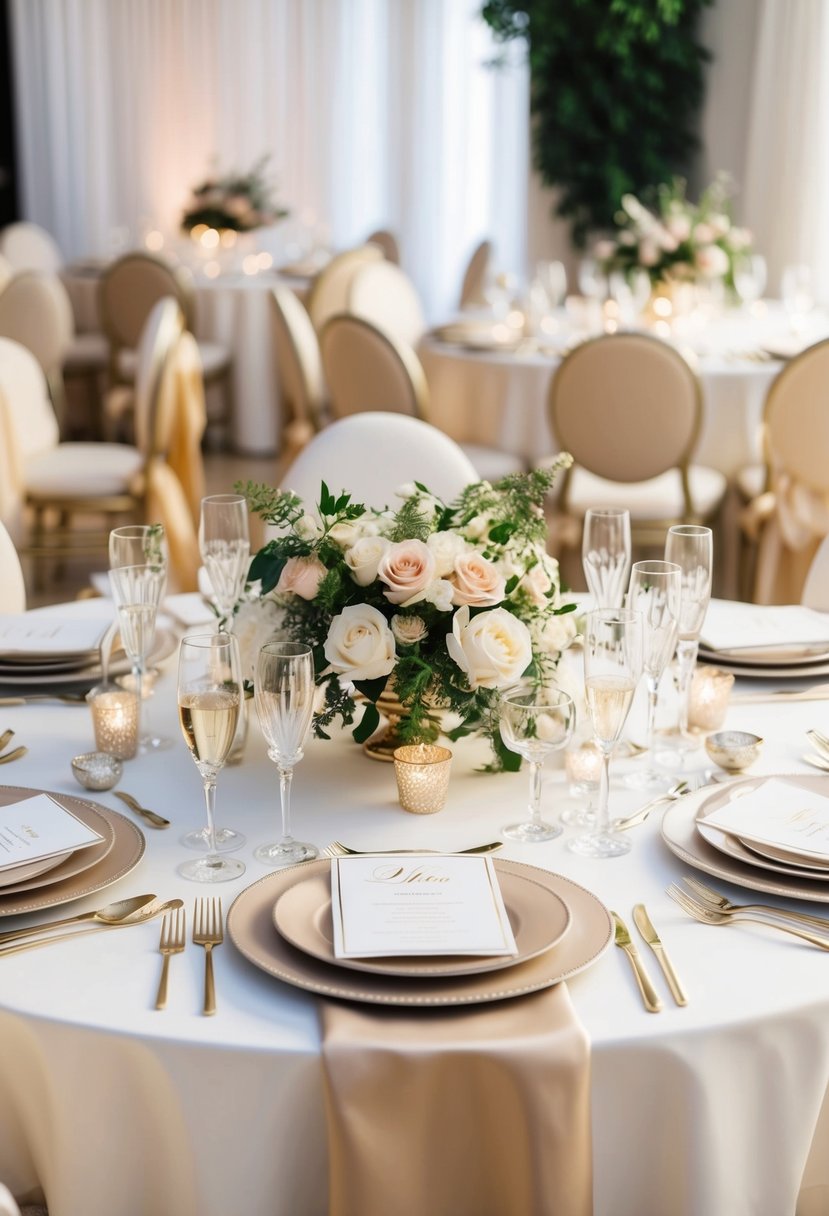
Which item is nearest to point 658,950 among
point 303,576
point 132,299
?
point 303,576

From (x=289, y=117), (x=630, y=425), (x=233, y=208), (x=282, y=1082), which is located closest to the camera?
(x=282, y=1082)

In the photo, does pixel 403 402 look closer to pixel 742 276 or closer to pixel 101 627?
pixel 742 276

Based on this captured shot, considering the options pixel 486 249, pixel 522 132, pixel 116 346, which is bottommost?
pixel 116 346

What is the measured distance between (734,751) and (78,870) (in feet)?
2.54

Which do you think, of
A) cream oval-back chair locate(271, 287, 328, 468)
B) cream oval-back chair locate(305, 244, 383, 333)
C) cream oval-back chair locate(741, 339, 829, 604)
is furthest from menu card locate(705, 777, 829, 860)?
cream oval-back chair locate(305, 244, 383, 333)

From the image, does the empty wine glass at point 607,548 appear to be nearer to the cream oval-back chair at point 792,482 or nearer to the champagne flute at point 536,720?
the champagne flute at point 536,720

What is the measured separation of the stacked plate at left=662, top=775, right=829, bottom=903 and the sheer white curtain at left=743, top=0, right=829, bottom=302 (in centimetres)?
605

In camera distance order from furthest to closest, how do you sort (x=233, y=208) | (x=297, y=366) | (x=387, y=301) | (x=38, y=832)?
(x=233, y=208), (x=387, y=301), (x=297, y=366), (x=38, y=832)

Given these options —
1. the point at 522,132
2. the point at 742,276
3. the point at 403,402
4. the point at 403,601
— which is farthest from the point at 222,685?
the point at 522,132

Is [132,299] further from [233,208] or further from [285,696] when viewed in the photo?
[285,696]

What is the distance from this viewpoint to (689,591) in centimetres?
171

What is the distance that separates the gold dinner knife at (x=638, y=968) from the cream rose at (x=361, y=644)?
0.37 m

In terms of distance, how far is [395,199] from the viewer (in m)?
9.23

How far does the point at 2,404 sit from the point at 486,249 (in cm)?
387
